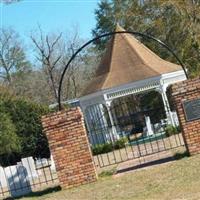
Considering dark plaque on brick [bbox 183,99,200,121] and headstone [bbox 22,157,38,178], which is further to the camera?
headstone [bbox 22,157,38,178]

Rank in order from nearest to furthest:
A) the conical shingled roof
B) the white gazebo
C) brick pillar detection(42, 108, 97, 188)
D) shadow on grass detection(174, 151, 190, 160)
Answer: brick pillar detection(42, 108, 97, 188) < shadow on grass detection(174, 151, 190, 160) < the white gazebo < the conical shingled roof

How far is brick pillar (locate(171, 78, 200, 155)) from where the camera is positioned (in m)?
14.5

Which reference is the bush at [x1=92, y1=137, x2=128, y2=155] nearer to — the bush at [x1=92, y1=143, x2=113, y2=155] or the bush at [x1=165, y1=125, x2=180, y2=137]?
the bush at [x1=92, y1=143, x2=113, y2=155]

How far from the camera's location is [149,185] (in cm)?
1168

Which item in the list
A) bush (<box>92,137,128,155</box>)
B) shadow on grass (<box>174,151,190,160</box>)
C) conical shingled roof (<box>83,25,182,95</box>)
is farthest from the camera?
conical shingled roof (<box>83,25,182,95</box>)

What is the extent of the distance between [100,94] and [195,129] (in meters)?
18.9

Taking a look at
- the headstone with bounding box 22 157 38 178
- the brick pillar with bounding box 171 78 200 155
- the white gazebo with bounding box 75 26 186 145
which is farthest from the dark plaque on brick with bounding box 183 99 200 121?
the white gazebo with bounding box 75 26 186 145

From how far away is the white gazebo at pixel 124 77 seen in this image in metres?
32.7

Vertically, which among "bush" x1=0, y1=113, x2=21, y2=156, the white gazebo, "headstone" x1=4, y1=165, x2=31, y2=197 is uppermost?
the white gazebo

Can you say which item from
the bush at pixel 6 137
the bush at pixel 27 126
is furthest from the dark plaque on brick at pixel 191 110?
the bush at pixel 27 126

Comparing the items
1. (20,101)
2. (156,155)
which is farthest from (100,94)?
(156,155)

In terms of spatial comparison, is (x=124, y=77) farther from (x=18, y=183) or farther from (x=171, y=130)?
(x=18, y=183)

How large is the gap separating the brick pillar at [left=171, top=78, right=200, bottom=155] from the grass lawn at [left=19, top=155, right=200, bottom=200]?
1.44ft

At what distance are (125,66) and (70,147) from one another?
20.9m
